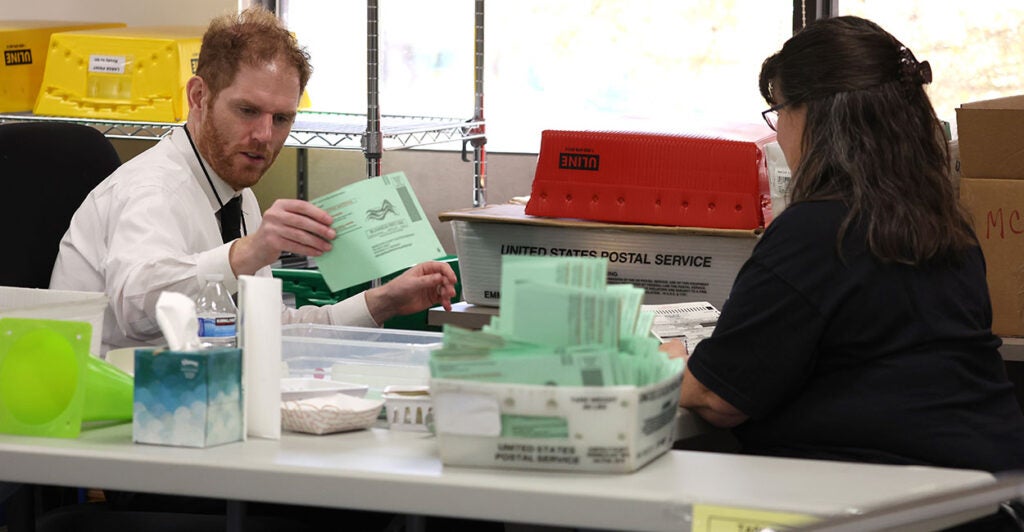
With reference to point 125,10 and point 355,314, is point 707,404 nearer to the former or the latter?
point 355,314

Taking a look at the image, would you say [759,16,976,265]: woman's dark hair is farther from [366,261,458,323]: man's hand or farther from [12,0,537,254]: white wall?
[12,0,537,254]: white wall

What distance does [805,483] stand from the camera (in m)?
1.35

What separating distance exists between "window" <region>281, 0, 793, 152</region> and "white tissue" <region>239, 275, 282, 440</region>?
2.53 meters

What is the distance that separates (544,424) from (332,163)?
2981 millimetres

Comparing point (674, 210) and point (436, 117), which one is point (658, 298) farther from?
point (436, 117)

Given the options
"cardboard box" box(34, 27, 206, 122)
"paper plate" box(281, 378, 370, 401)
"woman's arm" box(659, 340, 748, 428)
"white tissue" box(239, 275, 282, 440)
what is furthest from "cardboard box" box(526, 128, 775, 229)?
"cardboard box" box(34, 27, 206, 122)

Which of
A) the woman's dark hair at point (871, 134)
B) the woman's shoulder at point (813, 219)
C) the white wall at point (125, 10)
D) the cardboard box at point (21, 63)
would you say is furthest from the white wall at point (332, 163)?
the woman's shoulder at point (813, 219)

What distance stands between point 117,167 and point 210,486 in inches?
54.0

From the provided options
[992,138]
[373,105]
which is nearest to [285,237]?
[373,105]


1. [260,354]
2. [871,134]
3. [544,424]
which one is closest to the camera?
[544,424]

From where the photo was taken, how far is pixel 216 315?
1.91 meters

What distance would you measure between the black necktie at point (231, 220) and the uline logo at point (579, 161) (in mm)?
640

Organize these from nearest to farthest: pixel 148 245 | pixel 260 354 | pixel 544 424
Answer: pixel 544 424
pixel 260 354
pixel 148 245

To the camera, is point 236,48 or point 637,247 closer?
point 236,48
